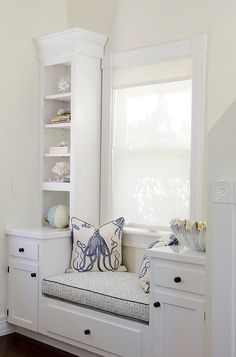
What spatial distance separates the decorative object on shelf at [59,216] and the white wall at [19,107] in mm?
216

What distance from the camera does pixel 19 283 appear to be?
430cm

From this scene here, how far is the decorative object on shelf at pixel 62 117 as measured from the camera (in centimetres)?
452

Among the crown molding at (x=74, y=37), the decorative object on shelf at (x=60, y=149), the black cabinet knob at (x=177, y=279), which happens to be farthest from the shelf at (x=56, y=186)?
the black cabinet knob at (x=177, y=279)

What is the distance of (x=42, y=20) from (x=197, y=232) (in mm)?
2523

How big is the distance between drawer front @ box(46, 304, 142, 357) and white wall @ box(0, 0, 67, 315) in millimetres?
673

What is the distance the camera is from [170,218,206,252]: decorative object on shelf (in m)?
3.12

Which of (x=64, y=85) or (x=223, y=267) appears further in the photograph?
(x=64, y=85)

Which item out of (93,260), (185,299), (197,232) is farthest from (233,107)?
(93,260)

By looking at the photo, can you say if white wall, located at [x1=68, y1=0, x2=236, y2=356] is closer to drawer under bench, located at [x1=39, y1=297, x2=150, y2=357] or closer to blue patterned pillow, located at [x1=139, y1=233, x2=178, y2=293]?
blue patterned pillow, located at [x1=139, y1=233, x2=178, y2=293]

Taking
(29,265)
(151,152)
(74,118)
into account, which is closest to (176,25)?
(151,152)

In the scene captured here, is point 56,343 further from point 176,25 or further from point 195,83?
point 176,25

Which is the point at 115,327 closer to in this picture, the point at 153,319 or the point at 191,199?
the point at 153,319

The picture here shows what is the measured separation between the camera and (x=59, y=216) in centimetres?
446

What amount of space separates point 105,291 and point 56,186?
3.97 feet
